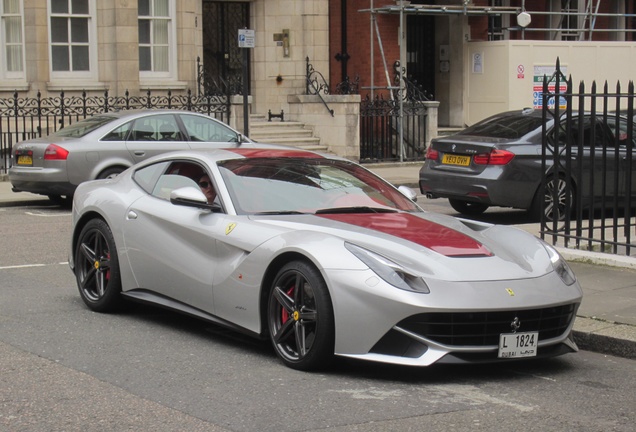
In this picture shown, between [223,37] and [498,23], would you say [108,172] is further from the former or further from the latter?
[498,23]

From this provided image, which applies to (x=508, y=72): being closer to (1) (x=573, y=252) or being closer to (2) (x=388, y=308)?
(1) (x=573, y=252)

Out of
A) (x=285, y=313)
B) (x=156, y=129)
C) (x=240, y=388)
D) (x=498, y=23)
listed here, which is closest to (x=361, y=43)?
(x=498, y=23)

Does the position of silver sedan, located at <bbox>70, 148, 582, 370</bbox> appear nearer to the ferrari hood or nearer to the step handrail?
the ferrari hood

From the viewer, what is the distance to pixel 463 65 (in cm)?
2784

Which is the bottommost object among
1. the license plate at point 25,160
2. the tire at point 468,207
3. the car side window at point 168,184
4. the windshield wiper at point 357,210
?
the tire at point 468,207

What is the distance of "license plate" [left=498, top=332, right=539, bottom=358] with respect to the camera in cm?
662

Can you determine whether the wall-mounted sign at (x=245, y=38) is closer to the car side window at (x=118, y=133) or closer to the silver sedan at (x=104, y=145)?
the silver sedan at (x=104, y=145)

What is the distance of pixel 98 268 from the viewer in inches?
341

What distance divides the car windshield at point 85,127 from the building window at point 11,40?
22.1 ft

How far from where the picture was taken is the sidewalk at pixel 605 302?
7.55m

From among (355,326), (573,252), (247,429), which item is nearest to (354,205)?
(355,326)

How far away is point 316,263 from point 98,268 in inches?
102

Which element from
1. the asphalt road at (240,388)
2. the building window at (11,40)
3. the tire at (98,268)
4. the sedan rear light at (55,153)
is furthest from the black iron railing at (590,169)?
the building window at (11,40)

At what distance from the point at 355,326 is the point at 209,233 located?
1.56 m
